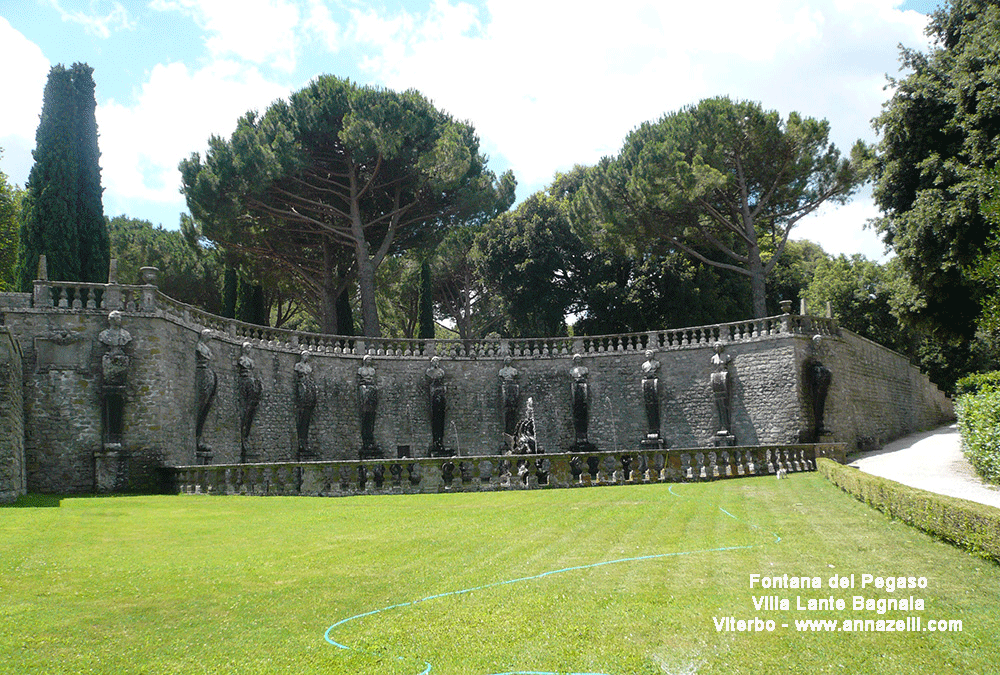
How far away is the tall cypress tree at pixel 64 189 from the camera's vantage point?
2800cm

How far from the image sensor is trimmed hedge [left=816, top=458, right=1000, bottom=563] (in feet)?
25.2

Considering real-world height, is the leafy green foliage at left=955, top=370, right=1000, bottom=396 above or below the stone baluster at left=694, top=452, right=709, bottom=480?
above

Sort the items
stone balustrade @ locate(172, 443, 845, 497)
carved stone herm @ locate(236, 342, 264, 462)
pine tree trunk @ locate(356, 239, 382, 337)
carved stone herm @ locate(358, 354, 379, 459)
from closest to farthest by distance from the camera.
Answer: stone balustrade @ locate(172, 443, 845, 497), carved stone herm @ locate(236, 342, 264, 462), carved stone herm @ locate(358, 354, 379, 459), pine tree trunk @ locate(356, 239, 382, 337)

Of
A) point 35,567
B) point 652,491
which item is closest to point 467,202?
A: point 652,491

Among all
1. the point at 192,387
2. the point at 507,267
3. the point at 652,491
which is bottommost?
the point at 652,491

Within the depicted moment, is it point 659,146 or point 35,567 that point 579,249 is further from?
point 35,567

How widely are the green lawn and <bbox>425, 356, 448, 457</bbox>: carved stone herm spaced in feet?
59.9

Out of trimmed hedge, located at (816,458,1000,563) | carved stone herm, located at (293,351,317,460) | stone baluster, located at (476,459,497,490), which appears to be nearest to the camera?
trimmed hedge, located at (816,458,1000,563)

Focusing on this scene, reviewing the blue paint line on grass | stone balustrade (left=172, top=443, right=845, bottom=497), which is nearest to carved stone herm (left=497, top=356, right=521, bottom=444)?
stone balustrade (left=172, top=443, right=845, bottom=497)

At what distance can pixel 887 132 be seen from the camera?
26250 millimetres

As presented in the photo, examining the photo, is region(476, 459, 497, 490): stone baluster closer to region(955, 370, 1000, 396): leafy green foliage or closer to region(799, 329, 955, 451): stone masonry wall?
region(955, 370, 1000, 396): leafy green foliage

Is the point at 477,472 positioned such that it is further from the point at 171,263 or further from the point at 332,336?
the point at 171,263

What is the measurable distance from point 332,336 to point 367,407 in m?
3.26

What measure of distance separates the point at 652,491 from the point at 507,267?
31.2m
